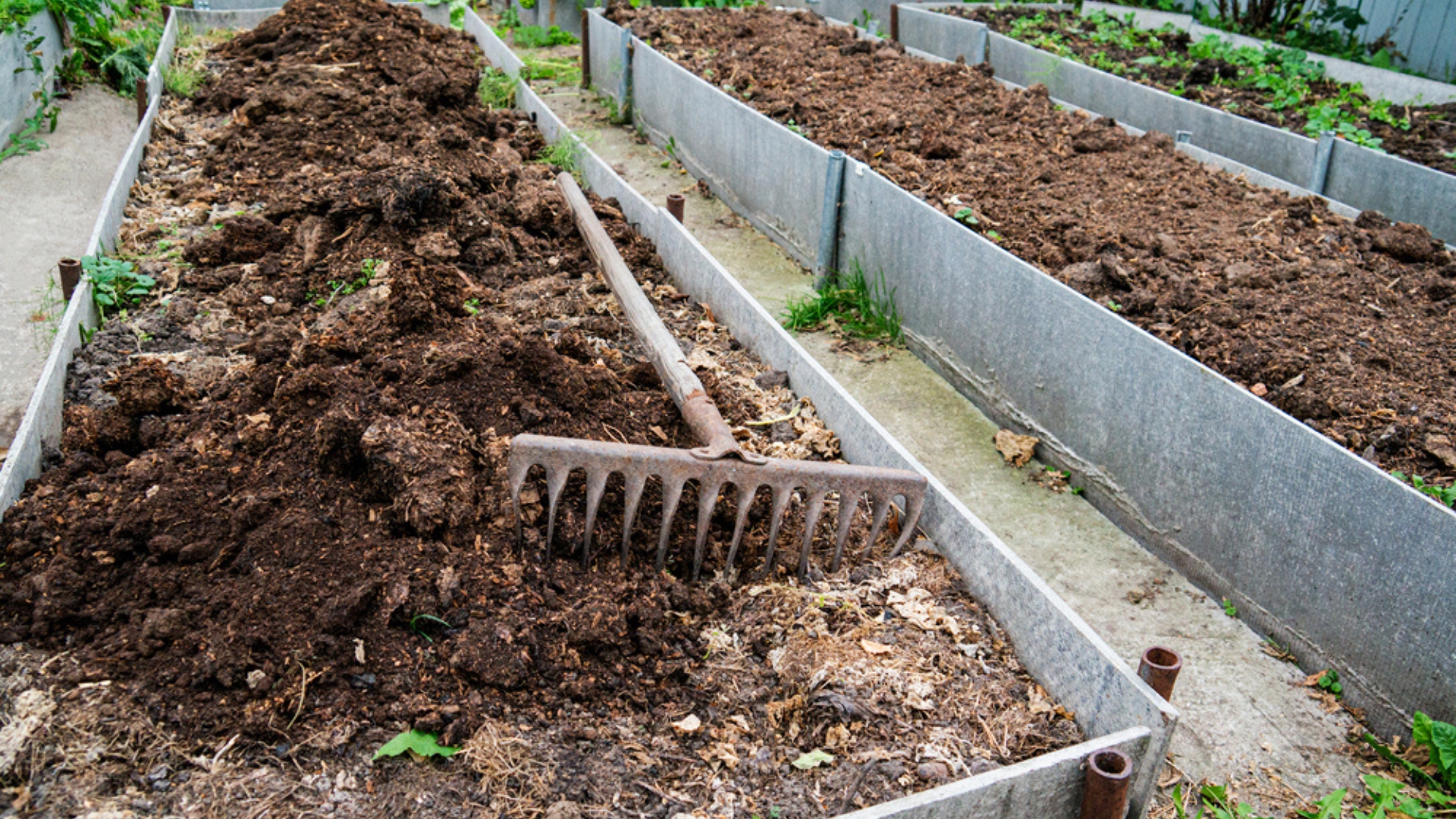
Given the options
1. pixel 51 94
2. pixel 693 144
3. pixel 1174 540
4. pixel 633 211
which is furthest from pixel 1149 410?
pixel 51 94

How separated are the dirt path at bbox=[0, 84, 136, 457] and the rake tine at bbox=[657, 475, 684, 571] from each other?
2788 mm

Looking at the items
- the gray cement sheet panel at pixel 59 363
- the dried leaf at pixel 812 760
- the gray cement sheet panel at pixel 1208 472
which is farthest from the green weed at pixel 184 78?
the dried leaf at pixel 812 760

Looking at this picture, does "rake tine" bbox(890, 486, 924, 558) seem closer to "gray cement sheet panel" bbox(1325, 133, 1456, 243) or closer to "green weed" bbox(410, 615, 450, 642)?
"green weed" bbox(410, 615, 450, 642)

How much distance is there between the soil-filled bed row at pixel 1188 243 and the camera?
4.52m

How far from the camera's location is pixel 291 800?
2537 mm

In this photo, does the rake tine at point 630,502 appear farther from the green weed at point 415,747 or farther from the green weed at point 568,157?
the green weed at point 568,157

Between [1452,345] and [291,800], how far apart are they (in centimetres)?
509

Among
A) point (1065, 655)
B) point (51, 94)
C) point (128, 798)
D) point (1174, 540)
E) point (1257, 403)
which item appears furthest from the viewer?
point (51, 94)

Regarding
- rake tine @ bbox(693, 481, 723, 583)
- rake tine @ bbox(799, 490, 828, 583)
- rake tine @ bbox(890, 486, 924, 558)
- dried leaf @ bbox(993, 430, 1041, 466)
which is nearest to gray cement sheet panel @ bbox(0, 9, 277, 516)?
rake tine @ bbox(693, 481, 723, 583)

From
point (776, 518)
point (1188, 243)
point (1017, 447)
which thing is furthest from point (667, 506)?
point (1188, 243)

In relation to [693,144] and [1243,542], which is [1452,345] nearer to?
[1243,542]

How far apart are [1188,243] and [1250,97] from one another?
446 cm

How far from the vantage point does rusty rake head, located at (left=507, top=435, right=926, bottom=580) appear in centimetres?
335

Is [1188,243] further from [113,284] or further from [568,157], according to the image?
[113,284]
